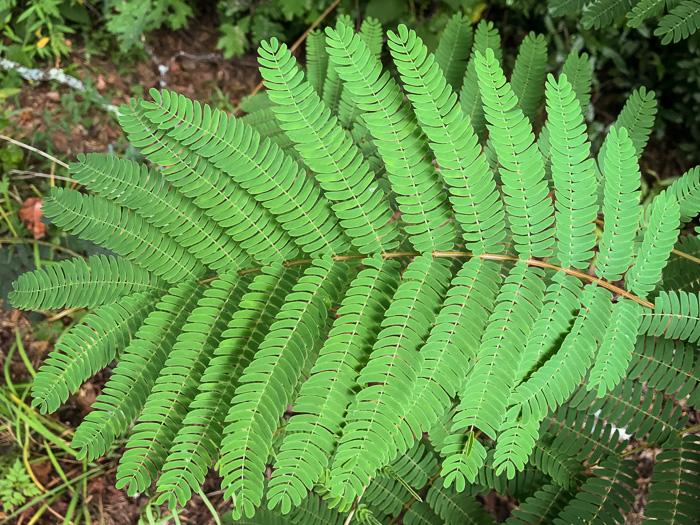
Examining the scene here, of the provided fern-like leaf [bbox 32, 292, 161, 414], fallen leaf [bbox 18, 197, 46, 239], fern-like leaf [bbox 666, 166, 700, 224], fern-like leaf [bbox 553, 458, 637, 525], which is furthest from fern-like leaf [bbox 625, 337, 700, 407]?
fallen leaf [bbox 18, 197, 46, 239]

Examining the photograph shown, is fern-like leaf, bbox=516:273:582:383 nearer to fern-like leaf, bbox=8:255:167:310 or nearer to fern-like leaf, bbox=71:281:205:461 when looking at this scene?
fern-like leaf, bbox=71:281:205:461

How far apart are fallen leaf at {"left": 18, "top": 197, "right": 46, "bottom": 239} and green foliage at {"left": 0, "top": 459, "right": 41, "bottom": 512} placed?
1.55 metres

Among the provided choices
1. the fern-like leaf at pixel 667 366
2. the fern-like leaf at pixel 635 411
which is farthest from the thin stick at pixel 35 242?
the fern-like leaf at pixel 667 366

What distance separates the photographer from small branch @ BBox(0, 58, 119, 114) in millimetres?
3791

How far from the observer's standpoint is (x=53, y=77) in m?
3.86

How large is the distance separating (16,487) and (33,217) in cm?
182

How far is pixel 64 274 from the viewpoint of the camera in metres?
1.89

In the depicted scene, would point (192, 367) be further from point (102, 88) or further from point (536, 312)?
point (102, 88)

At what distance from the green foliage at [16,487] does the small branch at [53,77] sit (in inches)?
107

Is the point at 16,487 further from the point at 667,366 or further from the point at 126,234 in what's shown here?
the point at 667,366

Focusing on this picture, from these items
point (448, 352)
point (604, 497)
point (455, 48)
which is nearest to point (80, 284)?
point (448, 352)

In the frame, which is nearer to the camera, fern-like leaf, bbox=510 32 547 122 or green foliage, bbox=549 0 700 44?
green foliage, bbox=549 0 700 44

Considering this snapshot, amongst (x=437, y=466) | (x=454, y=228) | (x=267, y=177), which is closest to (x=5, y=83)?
(x=267, y=177)

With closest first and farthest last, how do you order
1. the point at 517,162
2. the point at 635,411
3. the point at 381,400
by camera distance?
the point at 381,400, the point at 517,162, the point at 635,411
